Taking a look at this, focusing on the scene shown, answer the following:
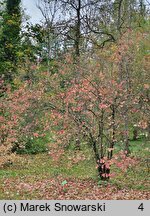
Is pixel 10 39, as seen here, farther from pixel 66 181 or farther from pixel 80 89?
pixel 66 181

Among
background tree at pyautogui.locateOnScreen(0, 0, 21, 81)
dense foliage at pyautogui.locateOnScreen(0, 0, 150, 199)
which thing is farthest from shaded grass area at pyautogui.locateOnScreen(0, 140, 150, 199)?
background tree at pyautogui.locateOnScreen(0, 0, 21, 81)

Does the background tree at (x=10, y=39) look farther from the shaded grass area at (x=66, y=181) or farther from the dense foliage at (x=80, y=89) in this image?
the shaded grass area at (x=66, y=181)

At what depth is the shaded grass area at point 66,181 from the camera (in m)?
9.69

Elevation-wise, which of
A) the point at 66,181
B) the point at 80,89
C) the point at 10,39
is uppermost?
the point at 10,39

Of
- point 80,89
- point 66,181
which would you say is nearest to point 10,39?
point 80,89

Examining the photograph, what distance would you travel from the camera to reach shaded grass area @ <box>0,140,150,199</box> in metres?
9.69

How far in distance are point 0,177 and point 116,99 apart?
15.5 feet

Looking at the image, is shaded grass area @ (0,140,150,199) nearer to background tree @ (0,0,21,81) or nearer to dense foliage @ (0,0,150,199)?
dense foliage @ (0,0,150,199)

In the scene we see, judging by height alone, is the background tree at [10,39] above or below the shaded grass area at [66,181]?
above

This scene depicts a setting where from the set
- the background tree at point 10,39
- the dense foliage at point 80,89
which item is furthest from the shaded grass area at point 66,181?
the background tree at point 10,39

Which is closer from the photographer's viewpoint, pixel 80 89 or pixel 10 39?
pixel 80 89

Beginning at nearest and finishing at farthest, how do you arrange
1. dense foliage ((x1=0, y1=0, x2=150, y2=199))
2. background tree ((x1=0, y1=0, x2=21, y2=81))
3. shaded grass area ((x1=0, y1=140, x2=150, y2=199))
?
1. shaded grass area ((x1=0, y1=140, x2=150, y2=199))
2. dense foliage ((x1=0, y1=0, x2=150, y2=199))
3. background tree ((x1=0, y1=0, x2=21, y2=81))

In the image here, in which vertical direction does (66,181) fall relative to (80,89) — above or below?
below

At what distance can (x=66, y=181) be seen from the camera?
Answer: 11.6 m
